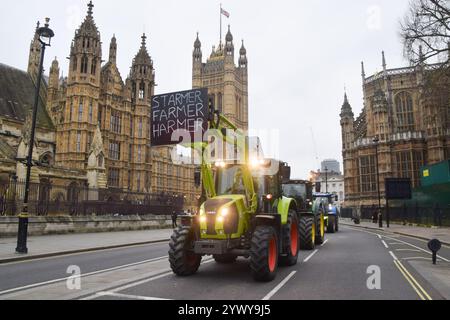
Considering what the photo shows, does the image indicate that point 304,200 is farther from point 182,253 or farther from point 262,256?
point 182,253

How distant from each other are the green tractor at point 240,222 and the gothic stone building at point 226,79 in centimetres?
9553

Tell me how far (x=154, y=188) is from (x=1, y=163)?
41744mm

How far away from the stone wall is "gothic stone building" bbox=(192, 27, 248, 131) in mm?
75813

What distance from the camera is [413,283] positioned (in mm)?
7645

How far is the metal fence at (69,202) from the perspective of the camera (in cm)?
2100

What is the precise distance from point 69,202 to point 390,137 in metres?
49.2

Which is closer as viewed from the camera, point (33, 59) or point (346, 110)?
point (33, 59)

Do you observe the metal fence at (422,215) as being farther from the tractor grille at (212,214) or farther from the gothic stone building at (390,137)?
the tractor grille at (212,214)

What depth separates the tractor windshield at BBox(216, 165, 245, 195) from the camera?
9.12 meters

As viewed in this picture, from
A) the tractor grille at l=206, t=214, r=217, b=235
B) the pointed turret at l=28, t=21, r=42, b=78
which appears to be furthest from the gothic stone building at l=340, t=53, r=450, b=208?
the pointed turret at l=28, t=21, r=42, b=78

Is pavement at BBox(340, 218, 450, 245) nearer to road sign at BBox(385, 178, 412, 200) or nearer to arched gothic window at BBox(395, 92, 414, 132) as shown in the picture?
road sign at BBox(385, 178, 412, 200)

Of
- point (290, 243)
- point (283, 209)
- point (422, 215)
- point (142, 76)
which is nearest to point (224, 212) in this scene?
point (290, 243)
